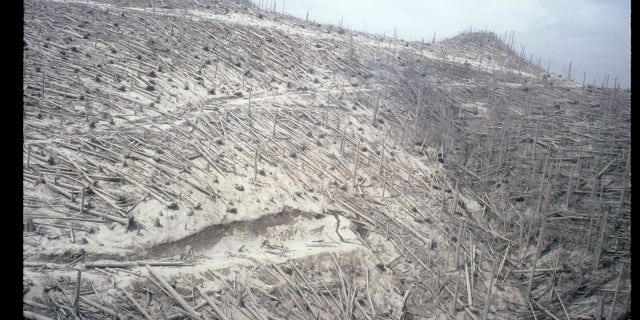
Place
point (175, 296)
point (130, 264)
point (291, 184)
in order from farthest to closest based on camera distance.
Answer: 1. point (291, 184)
2. point (130, 264)
3. point (175, 296)

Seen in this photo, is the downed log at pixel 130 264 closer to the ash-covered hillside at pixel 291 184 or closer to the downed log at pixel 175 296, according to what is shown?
the ash-covered hillside at pixel 291 184

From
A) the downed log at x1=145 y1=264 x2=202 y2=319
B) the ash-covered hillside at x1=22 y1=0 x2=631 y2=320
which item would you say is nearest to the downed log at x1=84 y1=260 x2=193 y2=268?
the ash-covered hillside at x1=22 y1=0 x2=631 y2=320

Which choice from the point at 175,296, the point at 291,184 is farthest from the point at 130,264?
the point at 291,184

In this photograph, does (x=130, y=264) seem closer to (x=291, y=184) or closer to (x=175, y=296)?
(x=175, y=296)

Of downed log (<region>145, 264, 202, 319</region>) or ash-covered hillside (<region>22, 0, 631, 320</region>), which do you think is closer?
downed log (<region>145, 264, 202, 319</region>)

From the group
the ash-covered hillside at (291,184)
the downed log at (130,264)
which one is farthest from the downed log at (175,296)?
the downed log at (130,264)

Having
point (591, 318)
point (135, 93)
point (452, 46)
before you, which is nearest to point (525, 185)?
point (591, 318)

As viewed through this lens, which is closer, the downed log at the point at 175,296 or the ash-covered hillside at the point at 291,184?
the downed log at the point at 175,296

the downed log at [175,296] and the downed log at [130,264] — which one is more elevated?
the downed log at [130,264]

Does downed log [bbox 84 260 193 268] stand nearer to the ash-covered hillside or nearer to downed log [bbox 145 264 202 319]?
the ash-covered hillside

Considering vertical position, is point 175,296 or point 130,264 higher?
point 130,264
